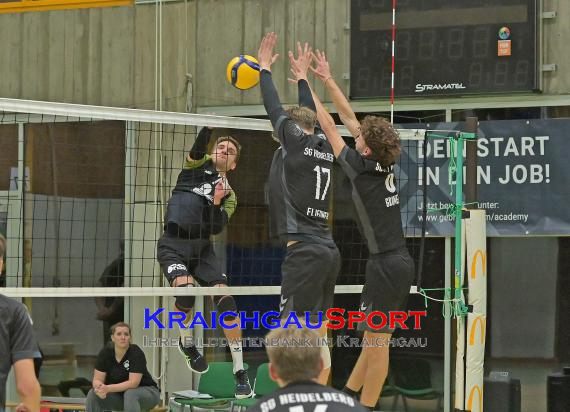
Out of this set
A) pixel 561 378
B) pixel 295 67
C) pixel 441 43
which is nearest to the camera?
pixel 295 67

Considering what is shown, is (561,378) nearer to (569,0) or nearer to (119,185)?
(569,0)

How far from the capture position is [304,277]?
7793 mm

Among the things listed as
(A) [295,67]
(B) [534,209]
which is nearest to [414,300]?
(B) [534,209]

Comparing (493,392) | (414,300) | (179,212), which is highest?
(179,212)

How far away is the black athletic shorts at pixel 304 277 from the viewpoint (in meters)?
7.78

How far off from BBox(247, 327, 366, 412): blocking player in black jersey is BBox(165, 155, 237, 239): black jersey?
16.1ft

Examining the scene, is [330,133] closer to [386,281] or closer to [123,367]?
[386,281]

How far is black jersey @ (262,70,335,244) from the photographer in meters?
7.87

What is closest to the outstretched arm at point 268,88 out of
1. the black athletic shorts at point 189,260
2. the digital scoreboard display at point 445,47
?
the black athletic shorts at point 189,260

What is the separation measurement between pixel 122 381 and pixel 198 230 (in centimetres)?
239

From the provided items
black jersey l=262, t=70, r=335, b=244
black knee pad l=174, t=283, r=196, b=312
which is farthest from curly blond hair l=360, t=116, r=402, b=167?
black knee pad l=174, t=283, r=196, b=312

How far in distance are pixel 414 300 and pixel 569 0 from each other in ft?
11.4

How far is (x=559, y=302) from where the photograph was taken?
37.3 ft

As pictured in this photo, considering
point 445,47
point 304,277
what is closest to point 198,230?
point 304,277
